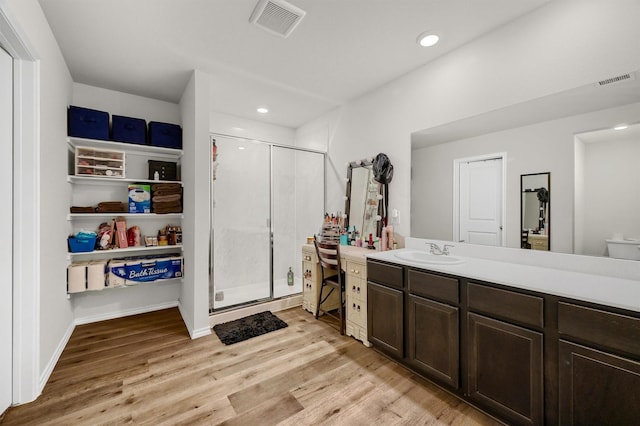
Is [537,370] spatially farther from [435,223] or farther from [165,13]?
[165,13]

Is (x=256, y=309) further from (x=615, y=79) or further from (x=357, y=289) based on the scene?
(x=615, y=79)

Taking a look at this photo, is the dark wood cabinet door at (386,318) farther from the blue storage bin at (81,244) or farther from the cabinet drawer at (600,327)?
the blue storage bin at (81,244)

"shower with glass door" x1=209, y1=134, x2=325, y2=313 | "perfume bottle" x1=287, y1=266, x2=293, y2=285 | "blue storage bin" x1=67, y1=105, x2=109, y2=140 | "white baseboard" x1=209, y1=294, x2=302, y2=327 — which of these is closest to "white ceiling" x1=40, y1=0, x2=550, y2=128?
"blue storage bin" x1=67, y1=105, x2=109, y2=140

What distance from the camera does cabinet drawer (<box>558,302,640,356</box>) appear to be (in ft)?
3.73

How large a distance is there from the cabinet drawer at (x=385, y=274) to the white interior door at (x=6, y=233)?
2.50 metres

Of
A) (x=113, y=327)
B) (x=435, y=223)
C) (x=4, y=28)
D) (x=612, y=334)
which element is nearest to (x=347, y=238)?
(x=435, y=223)

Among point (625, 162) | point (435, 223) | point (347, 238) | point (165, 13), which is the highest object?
point (165, 13)

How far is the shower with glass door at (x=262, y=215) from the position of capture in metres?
3.44

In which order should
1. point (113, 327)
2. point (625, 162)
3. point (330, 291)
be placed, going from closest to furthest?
1. point (625, 162)
2. point (113, 327)
3. point (330, 291)

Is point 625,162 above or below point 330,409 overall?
above

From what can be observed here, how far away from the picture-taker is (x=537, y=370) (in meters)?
1.38

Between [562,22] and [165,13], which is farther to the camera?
[165,13]

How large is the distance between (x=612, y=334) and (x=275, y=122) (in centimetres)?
404

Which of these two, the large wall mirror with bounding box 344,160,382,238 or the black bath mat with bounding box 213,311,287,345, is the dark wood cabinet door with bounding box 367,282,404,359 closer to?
the large wall mirror with bounding box 344,160,382,238
